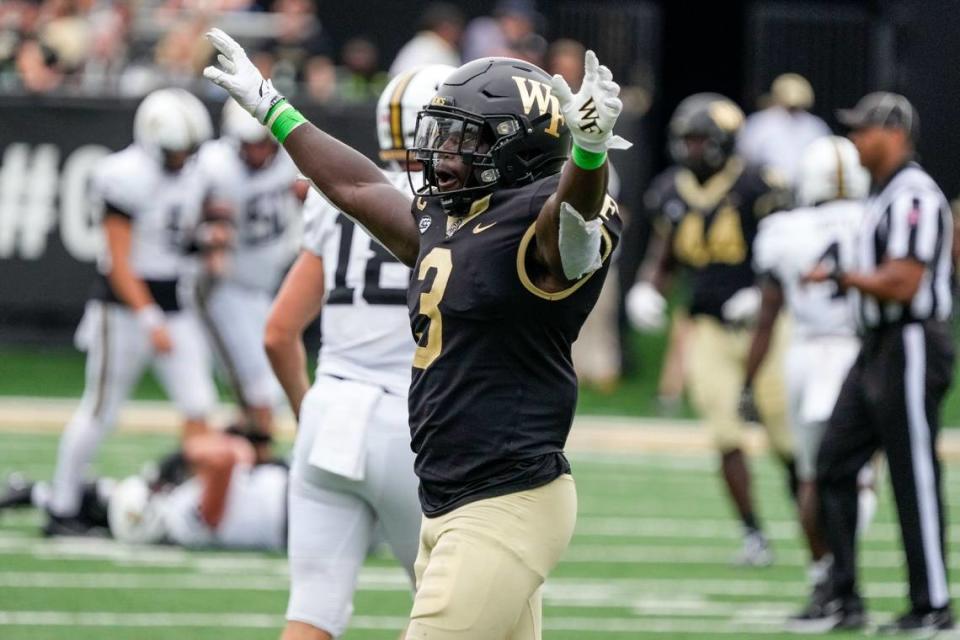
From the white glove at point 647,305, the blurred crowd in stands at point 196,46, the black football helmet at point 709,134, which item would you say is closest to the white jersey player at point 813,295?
the black football helmet at point 709,134

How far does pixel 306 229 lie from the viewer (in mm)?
5410

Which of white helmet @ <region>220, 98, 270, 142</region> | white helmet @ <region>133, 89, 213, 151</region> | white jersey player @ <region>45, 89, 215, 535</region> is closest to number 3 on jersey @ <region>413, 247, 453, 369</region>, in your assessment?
white jersey player @ <region>45, 89, 215, 535</region>

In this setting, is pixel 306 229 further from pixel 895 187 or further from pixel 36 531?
pixel 36 531

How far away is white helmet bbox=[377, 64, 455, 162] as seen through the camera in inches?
210

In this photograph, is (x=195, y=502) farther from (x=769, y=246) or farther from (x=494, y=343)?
(x=494, y=343)

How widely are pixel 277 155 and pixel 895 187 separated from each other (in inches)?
183

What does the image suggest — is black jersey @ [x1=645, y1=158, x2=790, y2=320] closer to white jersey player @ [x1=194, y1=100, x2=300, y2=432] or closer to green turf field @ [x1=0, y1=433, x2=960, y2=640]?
green turf field @ [x1=0, y1=433, x2=960, y2=640]

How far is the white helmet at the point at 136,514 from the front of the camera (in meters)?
9.11

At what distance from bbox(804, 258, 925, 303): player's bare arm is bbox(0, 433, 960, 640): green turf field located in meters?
1.42

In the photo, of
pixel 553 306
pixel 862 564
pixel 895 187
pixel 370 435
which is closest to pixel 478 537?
pixel 553 306

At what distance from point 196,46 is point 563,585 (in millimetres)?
9253

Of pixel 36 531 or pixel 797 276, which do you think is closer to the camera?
pixel 797 276

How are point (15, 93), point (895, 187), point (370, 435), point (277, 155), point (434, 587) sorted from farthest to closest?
point (15, 93) → point (277, 155) → point (895, 187) → point (370, 435) → point (434, 587)

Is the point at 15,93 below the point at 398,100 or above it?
below
